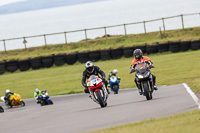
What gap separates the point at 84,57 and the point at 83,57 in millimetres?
75

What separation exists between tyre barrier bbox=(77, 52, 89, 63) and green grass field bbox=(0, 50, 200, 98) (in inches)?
18.5

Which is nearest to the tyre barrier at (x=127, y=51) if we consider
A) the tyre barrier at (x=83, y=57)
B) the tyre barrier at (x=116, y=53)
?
the tyre barrier at (x=116, y=53)

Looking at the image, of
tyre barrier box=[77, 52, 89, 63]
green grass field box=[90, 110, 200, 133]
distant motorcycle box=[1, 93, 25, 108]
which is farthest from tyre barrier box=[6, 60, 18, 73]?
green grass field box=[90, 110, 200, 133]

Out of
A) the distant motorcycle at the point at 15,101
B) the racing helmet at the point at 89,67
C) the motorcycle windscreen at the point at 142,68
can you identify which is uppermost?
the racing helmet at the point at 89,67

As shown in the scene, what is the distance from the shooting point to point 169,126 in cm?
767

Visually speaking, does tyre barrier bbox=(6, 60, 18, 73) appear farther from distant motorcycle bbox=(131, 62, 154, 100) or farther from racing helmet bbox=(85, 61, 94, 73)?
distant motorcycle bbox=(131, 62, 154, 100)

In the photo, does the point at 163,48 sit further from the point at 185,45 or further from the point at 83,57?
the point at 83,57

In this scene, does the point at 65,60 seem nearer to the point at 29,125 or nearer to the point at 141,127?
the point at 29,125

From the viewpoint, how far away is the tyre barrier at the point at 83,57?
36375mm

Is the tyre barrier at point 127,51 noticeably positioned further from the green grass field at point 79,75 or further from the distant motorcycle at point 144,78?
the distant motorcycle at point 144,78

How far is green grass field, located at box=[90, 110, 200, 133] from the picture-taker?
280 inches

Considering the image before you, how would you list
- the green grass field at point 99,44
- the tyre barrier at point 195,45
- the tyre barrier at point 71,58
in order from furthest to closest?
the green grass field at point 99,44, the tyre barrier at point 71,58, the tyre barrier at point 195,45

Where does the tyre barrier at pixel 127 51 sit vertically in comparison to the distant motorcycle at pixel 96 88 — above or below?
above

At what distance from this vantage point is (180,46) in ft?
114
